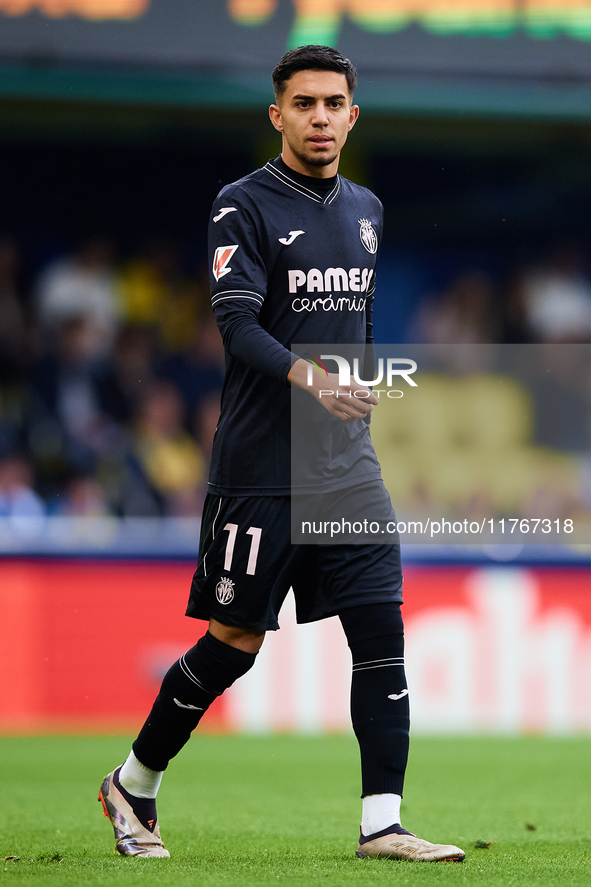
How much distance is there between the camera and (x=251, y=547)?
3.19m

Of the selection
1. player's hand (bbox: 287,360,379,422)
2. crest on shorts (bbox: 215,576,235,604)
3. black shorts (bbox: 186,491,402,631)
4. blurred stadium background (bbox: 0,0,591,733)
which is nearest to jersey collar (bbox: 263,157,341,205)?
player's hand (bbox: 287,360,379,422)

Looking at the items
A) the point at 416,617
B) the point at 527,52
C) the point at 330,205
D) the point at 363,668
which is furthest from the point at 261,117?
the point at 363,668

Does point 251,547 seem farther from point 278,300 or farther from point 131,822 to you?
point 131,822

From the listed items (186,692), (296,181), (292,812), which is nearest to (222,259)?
(296,181)

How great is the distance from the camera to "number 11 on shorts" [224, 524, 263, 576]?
125 inches

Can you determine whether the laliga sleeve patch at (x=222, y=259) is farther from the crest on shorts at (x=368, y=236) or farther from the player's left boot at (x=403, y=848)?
the player's left boot at (x=403, y=848)

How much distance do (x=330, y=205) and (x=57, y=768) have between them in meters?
3.25

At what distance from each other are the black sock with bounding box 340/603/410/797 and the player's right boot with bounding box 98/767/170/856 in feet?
1.91

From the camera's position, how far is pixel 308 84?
3.26 meters

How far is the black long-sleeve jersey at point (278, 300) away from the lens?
10.6ft

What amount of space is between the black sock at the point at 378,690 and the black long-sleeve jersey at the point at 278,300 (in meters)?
0.36

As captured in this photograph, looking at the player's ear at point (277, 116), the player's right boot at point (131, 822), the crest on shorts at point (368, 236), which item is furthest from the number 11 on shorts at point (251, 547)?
the player's ear at point (277, 116)

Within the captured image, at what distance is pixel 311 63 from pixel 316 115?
0.46ft

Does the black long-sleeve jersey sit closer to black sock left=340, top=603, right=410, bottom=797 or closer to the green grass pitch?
black sock left=340, top=603, right=410, bottom=797
